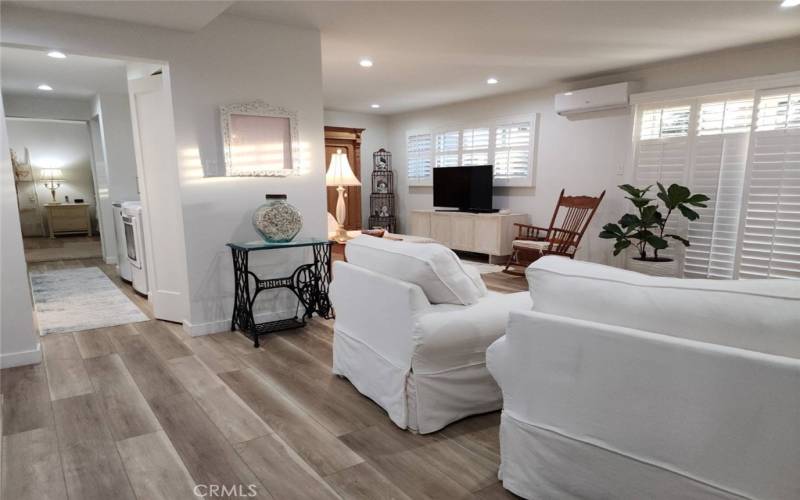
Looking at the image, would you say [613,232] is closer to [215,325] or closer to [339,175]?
[339,175]

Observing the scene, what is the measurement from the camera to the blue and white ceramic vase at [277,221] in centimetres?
329

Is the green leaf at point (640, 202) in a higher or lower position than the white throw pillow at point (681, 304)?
higher

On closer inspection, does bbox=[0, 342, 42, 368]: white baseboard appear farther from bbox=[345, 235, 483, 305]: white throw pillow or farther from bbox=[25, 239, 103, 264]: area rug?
bbox=[25, 239, 103, 264]: area rug

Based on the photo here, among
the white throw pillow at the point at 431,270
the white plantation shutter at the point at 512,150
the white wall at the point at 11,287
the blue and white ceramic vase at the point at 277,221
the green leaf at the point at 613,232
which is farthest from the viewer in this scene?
the white plantation shutter at the point at 512,150

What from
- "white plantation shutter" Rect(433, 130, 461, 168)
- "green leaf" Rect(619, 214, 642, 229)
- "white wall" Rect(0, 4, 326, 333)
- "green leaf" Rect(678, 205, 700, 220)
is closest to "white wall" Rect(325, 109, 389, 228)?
"white plantation shutter" Rect(433, 130, 461, 168)

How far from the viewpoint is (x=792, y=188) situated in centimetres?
395

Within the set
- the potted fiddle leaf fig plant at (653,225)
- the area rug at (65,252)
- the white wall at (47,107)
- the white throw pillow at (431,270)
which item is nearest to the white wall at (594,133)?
the potted fiddle leaf fig plant at (653,225)

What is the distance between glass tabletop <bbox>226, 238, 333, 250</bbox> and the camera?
318 cm

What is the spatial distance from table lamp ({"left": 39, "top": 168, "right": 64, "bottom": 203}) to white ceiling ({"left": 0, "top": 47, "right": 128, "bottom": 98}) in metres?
3.73

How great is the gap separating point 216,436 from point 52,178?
918 cm

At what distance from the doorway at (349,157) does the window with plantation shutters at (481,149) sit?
0.96 meters

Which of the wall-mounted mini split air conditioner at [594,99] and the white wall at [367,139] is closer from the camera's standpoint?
the wall-mounted mini split air conditioner at [594,99]

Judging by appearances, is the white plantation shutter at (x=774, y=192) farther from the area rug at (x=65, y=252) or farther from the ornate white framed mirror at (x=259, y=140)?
the area rug at (x=65, y=252)

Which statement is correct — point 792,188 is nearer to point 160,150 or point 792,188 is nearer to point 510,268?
point 510,268
